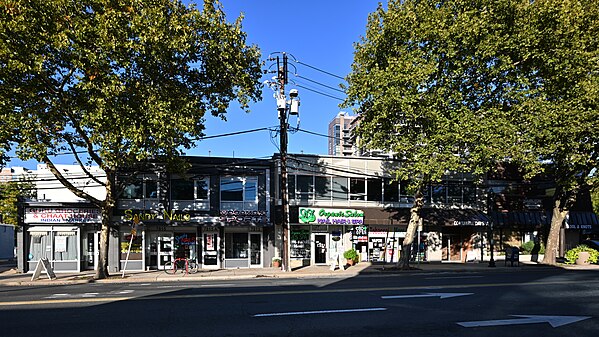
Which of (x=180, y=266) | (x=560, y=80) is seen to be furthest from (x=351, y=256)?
(x=560, y=80)

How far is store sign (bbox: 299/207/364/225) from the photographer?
26.4 metres

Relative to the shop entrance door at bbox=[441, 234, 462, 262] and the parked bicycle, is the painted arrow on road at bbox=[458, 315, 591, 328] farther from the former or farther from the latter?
the shop entrance door at bbox=[441, 234, 462, 262]

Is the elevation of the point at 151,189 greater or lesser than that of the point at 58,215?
greater

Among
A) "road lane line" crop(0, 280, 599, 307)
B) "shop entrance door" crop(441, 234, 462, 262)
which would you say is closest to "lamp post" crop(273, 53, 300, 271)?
"road lane line" crop(0, 280, 599, 307)

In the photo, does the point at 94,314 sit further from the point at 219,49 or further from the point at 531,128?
the point at 531,128

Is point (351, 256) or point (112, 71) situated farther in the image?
point (351, 256)

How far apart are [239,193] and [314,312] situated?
16.6 metres

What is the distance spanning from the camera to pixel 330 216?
87.9 ft

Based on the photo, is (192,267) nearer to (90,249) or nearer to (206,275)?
(206,275)

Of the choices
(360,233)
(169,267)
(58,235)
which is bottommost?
(169,267)

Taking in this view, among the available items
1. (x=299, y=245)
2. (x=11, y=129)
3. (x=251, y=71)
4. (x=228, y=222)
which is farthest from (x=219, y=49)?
(x=299, y=245)

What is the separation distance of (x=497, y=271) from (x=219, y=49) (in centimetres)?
1778

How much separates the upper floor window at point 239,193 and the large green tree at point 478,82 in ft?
24.6

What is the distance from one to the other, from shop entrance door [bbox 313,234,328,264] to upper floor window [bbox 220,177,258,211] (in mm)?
4605
